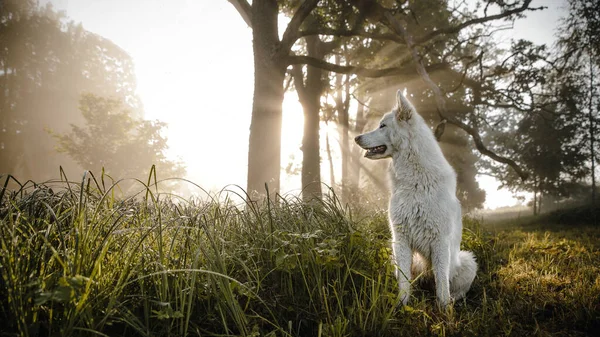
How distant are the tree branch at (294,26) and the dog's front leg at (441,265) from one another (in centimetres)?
637

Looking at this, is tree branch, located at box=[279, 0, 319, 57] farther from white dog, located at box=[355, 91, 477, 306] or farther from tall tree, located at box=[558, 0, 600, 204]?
tall tree, located at box=[558, 0, 600, 204]

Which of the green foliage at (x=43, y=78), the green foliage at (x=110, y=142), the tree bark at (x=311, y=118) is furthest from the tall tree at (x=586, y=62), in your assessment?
the green foliage at (x=43, y=78)

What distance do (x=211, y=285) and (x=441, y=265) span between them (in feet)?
6.60

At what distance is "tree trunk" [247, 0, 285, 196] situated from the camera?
6.99 metres

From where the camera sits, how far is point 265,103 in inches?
279

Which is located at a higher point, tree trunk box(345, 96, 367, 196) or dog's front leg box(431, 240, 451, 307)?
tree trunk box(345, 96, 367, 196)

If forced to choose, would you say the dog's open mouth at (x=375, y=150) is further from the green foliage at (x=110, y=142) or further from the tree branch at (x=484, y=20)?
the green foliage at (x=110, y=142)

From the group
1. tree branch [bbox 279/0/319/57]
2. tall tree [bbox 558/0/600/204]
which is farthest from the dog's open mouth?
tall tree [bbox 558/0/600/204]

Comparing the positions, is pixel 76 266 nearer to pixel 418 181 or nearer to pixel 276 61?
pixel 418 181

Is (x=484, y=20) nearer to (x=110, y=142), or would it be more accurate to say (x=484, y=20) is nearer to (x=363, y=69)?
(x=363, y=69)

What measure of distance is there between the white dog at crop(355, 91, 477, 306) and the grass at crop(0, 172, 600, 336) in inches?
9.1

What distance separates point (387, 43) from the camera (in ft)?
32.9

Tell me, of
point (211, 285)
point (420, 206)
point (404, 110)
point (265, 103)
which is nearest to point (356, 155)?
point (265, 103)

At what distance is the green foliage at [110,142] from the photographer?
19500mm
